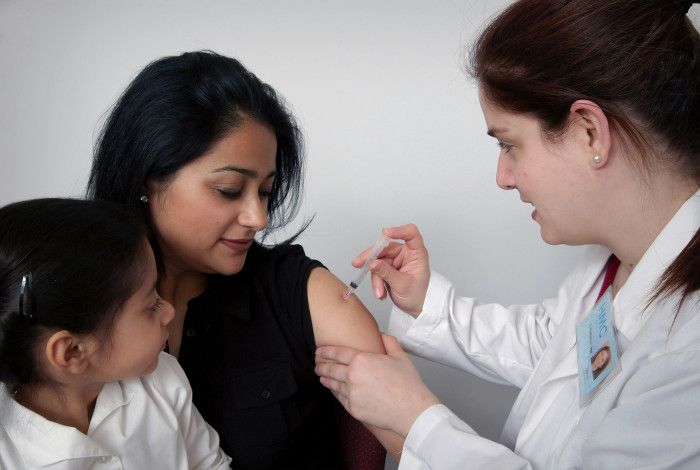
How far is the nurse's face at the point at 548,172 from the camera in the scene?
1246 mm

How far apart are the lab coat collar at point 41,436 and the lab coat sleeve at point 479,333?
2.64ft

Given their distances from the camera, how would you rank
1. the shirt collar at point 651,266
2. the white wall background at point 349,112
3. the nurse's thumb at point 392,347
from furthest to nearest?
the white wall background at point 349,112 → the nurse's thumb at point 392,347 → the shirt collar at point 651,266

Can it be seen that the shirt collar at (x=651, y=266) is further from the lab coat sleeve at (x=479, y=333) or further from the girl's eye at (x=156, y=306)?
the girl's eye at (x=156, y=306)

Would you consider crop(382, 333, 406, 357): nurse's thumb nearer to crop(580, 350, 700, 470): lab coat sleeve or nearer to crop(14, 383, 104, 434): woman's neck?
crop(580, 350, 700, 470): lab coat sleeve

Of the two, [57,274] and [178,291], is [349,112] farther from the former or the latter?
[57,274]

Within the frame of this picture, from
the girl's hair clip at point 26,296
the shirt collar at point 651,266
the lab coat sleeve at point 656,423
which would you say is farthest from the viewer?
the shirt collar at point 651,266

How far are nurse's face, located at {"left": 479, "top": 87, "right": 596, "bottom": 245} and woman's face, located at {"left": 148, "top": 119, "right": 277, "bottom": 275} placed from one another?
493mm

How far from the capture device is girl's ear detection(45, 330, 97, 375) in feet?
3.81

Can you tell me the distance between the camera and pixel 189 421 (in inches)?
54.9

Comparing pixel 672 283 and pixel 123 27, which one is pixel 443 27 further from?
pixel 672 283

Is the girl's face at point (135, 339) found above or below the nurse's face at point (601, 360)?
below

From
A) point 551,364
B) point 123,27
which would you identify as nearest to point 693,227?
point 551,364

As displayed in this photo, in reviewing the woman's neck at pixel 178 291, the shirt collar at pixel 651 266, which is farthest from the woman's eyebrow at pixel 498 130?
the woman's neck at pixel 178 291

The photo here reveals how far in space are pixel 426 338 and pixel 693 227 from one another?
0.70 meters
